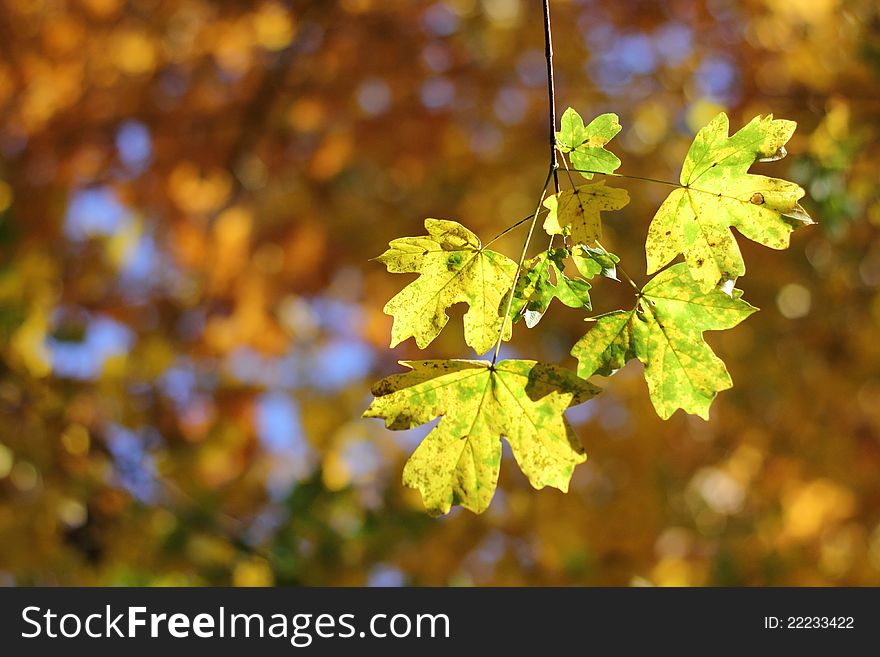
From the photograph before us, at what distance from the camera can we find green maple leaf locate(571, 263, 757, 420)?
80 cm

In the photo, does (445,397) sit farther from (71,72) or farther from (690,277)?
(71,72)

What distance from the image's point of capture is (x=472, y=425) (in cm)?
82

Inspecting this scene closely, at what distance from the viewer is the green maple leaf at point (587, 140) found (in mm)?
796

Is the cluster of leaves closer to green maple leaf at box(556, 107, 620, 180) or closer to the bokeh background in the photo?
green maple leaf at box(556, 107, 620, 180)

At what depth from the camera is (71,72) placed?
4.24 meters

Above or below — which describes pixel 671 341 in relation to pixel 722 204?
below

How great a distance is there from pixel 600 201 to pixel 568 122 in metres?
0.10

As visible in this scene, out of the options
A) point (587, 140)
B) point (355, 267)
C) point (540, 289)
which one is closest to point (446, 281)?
point (540, 289)

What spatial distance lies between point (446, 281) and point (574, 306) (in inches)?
5.4

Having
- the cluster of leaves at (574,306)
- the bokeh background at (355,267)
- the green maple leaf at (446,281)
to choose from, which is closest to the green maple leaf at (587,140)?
the cluster of leaves at (574,306)

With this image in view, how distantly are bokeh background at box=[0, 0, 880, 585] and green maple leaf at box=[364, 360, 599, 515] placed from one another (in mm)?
2675

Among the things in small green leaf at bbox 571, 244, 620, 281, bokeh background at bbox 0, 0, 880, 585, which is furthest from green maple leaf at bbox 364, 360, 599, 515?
bokeh background at bbox 0, 0, 880, 585

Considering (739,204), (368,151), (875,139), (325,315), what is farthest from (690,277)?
(325,315)

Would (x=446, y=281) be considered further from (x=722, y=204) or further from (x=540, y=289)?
(x=722, y=204)
